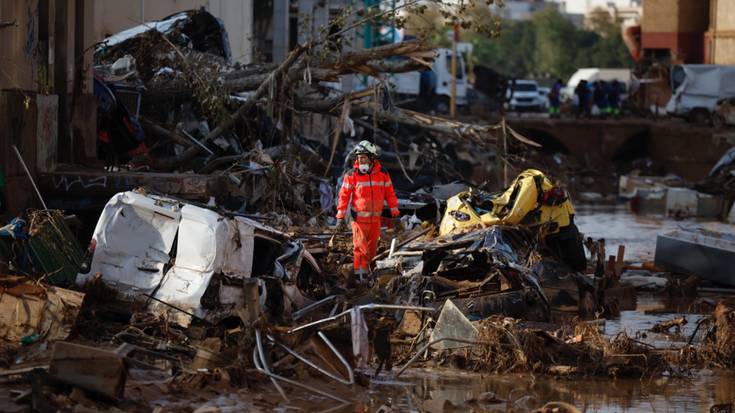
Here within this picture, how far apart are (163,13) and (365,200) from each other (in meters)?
15.2

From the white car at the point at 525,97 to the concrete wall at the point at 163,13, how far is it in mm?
22714

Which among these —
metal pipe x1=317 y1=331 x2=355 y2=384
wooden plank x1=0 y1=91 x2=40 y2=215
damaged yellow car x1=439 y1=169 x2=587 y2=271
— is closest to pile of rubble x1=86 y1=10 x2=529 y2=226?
wooden plank x1=0 y1=91 x2=40 y2=215

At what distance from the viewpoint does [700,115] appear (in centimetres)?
4678

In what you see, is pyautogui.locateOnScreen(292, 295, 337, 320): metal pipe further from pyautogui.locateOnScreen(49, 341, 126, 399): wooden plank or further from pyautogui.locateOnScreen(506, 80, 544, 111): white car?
pyautogui.locateOnScreen(506, 80, 544, 111): white car

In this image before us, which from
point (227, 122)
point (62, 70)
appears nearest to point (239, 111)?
point (227, 122)

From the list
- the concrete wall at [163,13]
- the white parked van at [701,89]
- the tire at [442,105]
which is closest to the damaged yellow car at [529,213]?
the concrete wall at [163,13]

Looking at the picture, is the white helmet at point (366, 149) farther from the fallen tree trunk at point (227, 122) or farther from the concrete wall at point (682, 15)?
the concrete wall at point (682, 15)

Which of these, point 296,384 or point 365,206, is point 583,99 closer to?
point 365,206

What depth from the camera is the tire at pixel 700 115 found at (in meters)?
46.7

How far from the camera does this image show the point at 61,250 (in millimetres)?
12602

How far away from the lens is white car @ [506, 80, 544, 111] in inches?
2363

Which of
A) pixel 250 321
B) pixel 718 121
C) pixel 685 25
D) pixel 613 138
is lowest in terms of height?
pixel 250 321

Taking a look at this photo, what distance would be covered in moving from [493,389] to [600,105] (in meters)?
41.3

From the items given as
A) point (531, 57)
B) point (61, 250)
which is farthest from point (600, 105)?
point (531, 57)
